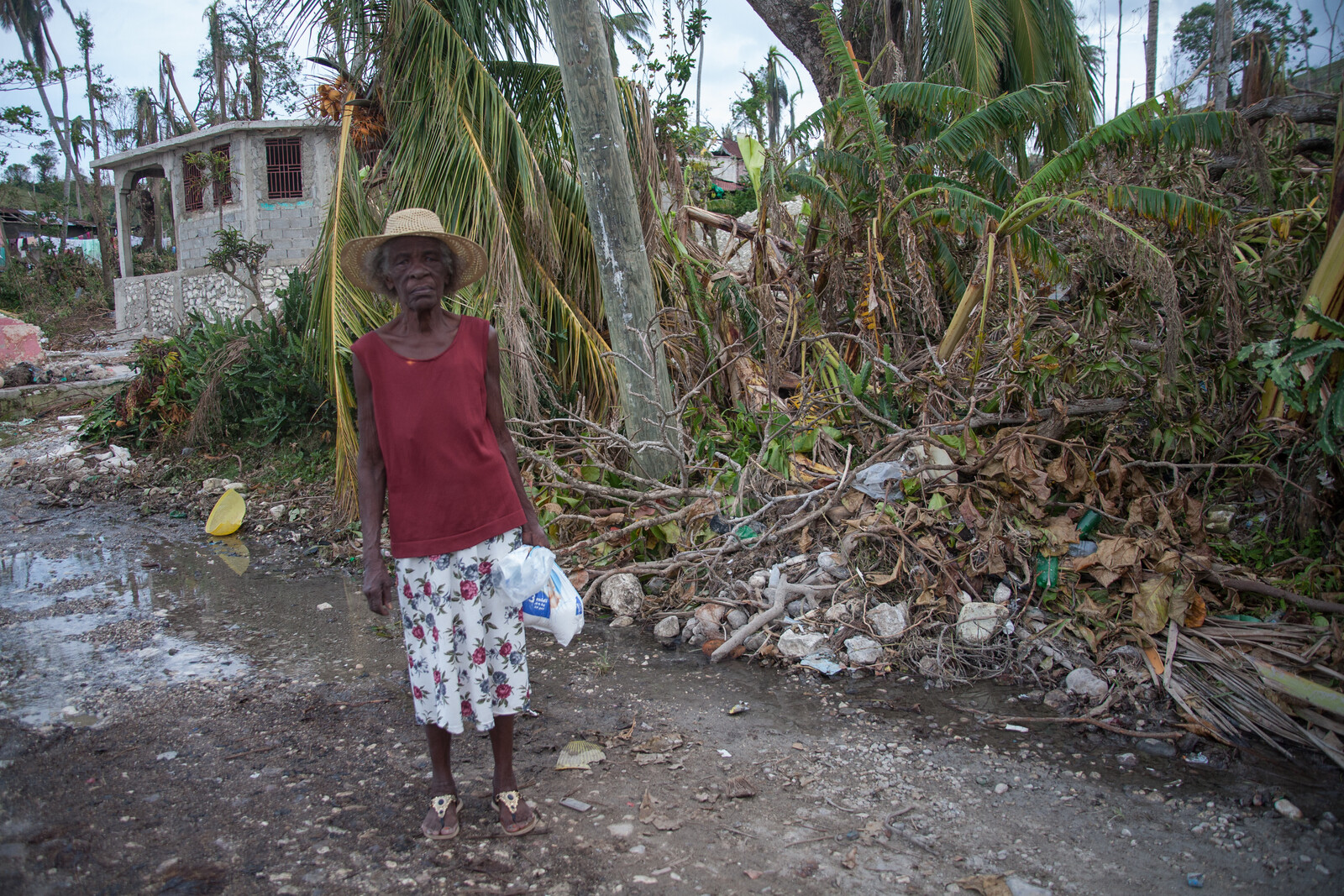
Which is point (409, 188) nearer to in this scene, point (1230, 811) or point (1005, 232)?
point (1005, 232)

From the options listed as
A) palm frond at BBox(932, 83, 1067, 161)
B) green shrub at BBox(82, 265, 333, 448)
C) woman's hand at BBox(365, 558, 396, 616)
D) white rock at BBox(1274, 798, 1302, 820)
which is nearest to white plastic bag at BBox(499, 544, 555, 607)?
woman's hand at BBox(365, 558, 396, 616)

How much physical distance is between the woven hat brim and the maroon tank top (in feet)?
1.15

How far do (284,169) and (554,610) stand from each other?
15681 mm

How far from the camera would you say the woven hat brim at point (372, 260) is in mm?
2488

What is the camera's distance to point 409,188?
6.06 m

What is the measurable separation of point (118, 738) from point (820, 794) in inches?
98.8

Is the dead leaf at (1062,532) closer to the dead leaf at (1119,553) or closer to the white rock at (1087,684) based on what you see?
the dead leaf at (1119,553)

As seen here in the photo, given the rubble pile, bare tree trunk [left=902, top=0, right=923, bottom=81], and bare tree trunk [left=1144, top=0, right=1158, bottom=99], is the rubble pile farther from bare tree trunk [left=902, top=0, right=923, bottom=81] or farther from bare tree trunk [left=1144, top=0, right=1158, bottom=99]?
bare tree trunk [left=1144, top=0, right=1158, bottom=99]

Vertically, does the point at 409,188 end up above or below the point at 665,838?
above

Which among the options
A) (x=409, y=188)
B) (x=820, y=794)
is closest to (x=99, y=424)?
(x=409, y=188)

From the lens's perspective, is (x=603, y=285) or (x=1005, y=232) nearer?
(x=1005, y=232)

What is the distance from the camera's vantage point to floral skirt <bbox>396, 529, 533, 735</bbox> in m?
2.31

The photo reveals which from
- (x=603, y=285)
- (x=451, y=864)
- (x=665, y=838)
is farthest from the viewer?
(x=603, y=285)

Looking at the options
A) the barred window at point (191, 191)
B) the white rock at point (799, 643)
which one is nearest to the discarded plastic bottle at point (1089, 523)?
the white rock at point (799, 643)
